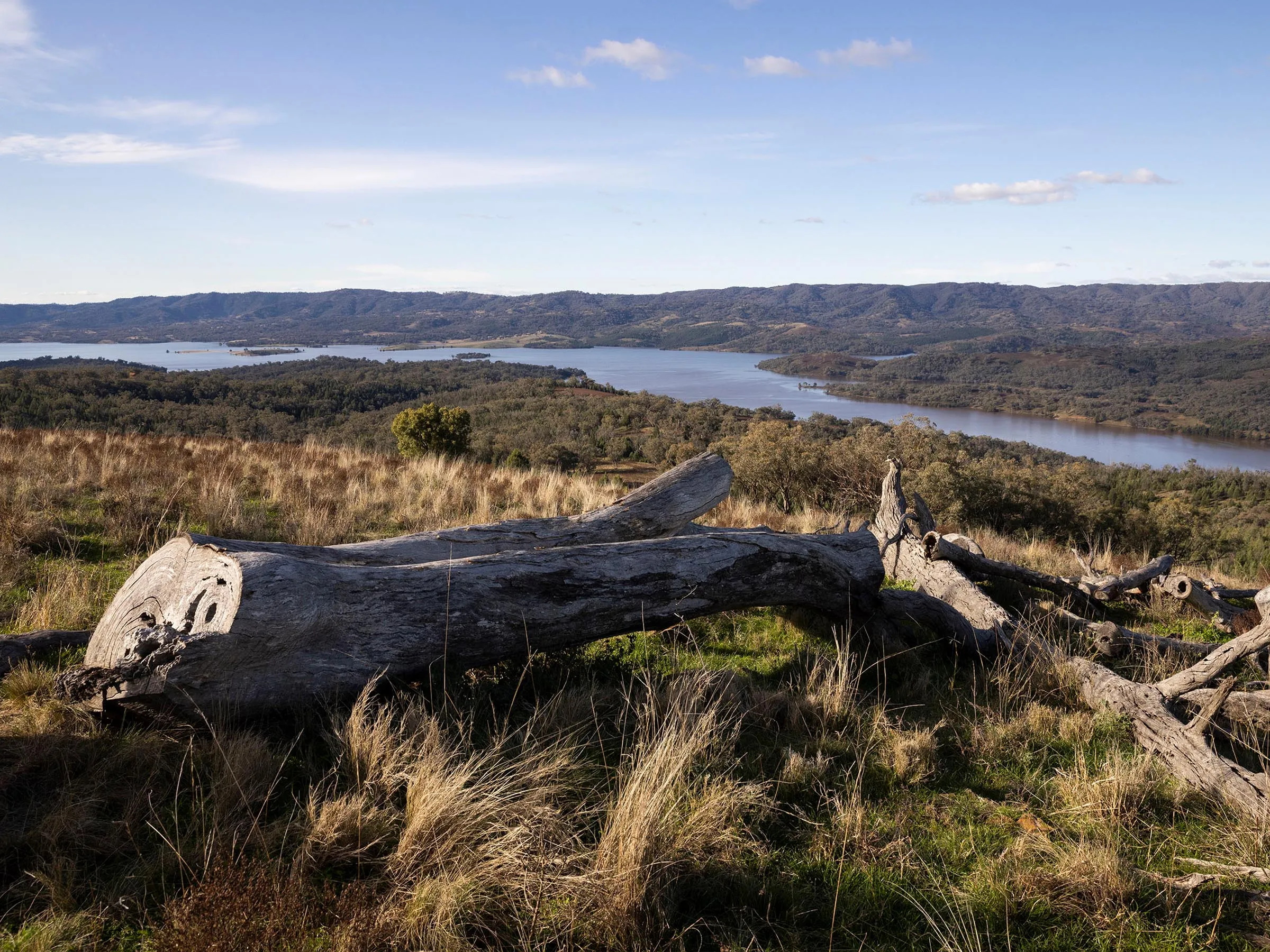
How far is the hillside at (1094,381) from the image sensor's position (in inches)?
3312

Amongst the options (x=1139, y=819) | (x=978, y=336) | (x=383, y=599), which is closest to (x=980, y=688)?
(x=1139, y=819)

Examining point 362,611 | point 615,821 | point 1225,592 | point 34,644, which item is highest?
point 362,611

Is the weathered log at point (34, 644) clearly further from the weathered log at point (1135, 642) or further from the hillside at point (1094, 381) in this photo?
the hillside at point (1094, 381)

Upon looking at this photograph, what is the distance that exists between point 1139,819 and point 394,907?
3.02m

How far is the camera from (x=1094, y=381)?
10712cm

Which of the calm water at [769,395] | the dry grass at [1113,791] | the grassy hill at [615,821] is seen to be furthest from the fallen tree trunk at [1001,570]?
the calm water at [769,395]

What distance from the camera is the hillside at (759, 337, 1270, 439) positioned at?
84125mm

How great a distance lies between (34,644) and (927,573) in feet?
20.1

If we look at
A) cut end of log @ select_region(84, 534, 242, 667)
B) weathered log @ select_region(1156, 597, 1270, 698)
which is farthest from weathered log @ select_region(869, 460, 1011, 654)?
cut end of log @ select_region(84, 534, 242, 667)

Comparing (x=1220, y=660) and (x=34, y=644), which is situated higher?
(x=34, y=644)

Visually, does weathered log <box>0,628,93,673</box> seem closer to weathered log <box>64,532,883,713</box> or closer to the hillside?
weathered log <box>64,532,883,713</box>

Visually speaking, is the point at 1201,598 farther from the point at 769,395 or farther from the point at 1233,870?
the point at 769,395

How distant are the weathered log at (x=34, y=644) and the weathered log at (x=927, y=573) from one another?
5279mm

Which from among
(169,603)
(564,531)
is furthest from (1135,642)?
(169,603)
